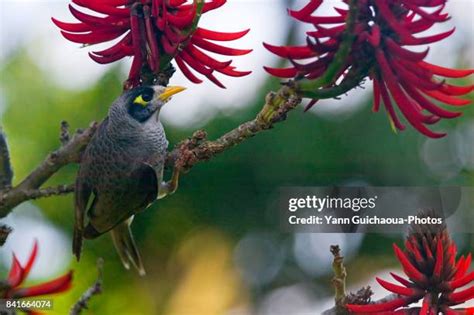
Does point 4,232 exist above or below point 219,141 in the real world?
below

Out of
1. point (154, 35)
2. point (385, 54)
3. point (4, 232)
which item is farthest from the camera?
point (4, 232)

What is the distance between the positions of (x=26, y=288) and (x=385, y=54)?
1017mm

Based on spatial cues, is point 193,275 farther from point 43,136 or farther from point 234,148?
point 43,136

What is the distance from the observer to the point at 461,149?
1.67m

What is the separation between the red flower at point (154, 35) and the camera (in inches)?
60.7

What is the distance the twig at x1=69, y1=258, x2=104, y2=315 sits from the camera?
167 centimetres

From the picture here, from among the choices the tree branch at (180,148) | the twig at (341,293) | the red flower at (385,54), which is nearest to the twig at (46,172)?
the tree branch at (180,148)

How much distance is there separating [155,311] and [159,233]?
188 millimetres

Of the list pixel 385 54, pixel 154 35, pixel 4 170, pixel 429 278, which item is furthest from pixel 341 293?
pixel 4 170

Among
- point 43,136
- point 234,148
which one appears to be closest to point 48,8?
point 43,136

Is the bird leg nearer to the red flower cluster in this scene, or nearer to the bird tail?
the bird tail

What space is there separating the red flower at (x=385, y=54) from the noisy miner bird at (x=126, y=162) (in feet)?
1.08

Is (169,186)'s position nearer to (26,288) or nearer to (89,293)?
(89,293)

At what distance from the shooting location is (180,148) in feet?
5.32
